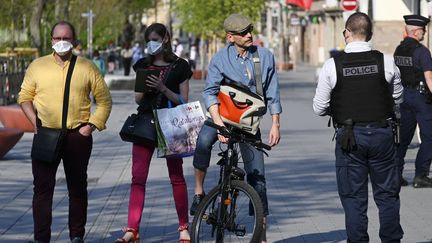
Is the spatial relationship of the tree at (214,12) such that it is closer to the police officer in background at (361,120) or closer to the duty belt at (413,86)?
the duty belt at (413,86)

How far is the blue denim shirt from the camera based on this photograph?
9.74 meters

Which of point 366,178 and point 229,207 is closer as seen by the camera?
point 366,178

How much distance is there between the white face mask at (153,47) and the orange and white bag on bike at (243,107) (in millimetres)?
815

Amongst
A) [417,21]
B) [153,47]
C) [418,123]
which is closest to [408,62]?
[417,21]

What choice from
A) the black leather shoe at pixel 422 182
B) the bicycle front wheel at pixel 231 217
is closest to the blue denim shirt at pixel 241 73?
the bicycle front wheel at pixel 231 217

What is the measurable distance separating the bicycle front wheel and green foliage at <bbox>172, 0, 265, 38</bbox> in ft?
143

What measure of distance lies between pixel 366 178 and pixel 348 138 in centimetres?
34

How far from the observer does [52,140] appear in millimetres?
9938

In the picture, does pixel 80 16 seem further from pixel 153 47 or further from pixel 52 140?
pixel 52 140

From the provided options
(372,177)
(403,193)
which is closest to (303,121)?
(403,193)

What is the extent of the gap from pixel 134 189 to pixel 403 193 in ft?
16.0

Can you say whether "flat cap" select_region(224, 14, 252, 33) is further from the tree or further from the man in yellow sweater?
the tree

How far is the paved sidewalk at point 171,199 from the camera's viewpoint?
37.6 feet

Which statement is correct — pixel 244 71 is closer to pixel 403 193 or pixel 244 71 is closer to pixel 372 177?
pixel 372 177
